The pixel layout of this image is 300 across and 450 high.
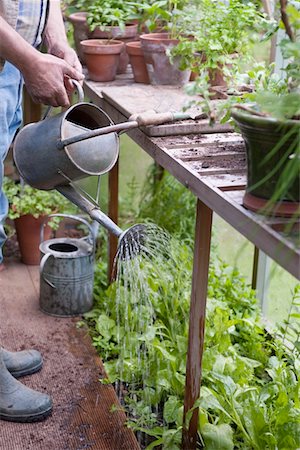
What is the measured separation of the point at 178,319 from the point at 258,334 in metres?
0.34

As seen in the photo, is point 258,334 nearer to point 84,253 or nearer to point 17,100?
point 84,253

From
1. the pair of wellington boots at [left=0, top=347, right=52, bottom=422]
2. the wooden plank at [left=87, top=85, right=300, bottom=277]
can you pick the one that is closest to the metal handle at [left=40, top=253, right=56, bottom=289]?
the pair of wellington boots at [left=0, top=347, right=52, bottom=422]

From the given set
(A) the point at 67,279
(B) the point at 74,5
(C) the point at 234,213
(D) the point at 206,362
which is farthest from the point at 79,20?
(C) the point at 234,213

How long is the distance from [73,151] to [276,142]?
29.8 inches

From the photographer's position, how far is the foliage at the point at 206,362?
228 cm

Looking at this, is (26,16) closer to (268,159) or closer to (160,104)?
(160,104)

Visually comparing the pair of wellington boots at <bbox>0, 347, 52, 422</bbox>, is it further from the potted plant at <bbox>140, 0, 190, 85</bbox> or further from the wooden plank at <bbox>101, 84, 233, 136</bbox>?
the potted plant at <bbox>140, 0, 190, 85</bbox>

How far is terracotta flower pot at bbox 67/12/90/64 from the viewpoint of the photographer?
3.43 metres

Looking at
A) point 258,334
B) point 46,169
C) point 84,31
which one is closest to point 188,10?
point 84,31

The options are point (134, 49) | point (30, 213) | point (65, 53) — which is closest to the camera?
point (65, 53)

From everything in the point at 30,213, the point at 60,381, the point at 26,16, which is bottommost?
the point at 60,381

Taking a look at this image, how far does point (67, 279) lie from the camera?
3.24 meters

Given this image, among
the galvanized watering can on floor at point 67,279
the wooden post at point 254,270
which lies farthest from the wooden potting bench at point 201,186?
the wooden post at point 254,270

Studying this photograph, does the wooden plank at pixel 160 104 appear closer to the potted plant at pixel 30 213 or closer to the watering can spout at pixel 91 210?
the watering can spout at pixel 91 210
